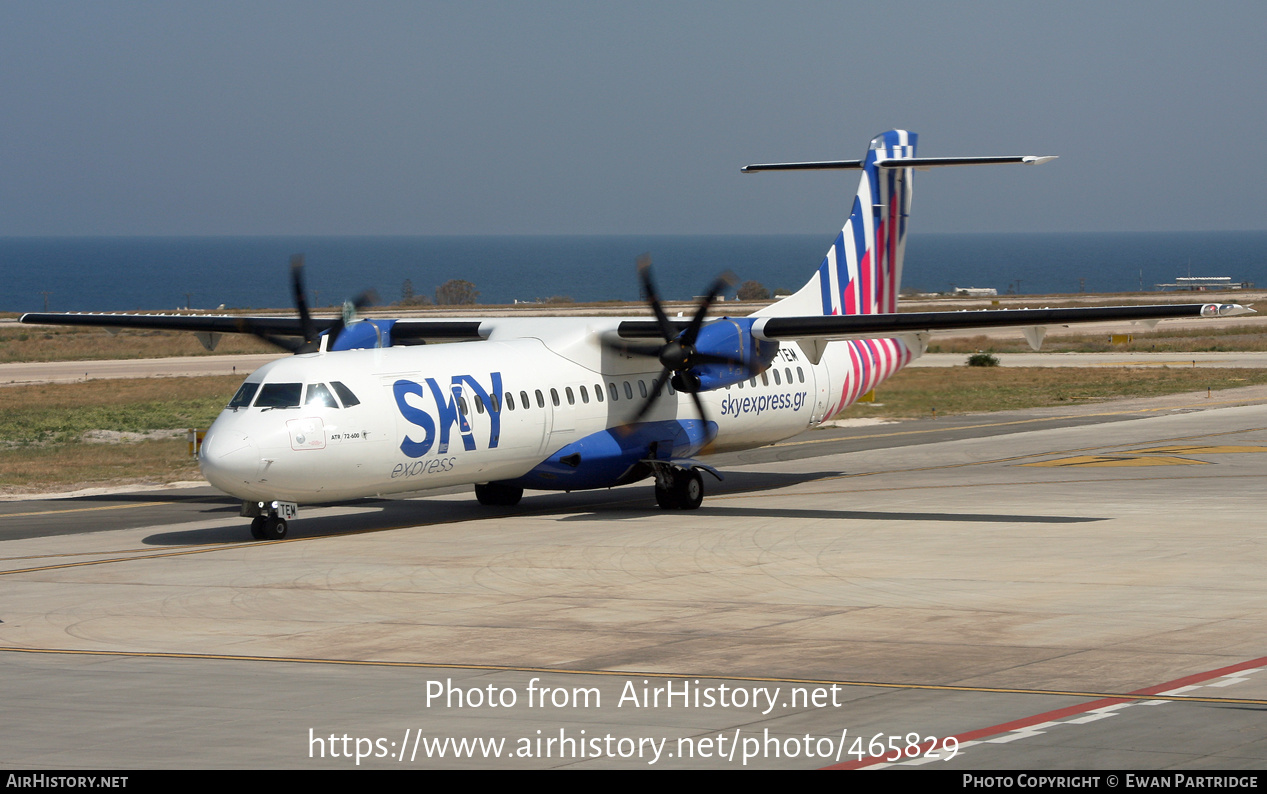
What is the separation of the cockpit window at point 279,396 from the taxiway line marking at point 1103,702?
13.7 metres

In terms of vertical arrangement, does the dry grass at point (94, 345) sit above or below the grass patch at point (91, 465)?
above

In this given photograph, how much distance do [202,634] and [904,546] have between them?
1012 centimetres

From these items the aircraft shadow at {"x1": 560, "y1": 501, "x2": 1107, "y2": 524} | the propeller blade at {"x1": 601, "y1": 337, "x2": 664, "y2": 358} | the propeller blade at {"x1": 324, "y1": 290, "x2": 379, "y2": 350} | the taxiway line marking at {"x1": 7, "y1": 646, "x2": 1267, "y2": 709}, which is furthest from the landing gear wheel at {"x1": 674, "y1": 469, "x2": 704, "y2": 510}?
the taxiway line marking at {"x1": 7, "y1": 646, "x2": 1267, "y2": 709}

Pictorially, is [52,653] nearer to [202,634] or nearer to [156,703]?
[202,634]

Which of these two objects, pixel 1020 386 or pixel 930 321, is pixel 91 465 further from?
pixel 1020 386

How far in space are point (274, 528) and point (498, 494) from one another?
521 centimetres

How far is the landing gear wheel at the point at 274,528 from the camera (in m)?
22.3

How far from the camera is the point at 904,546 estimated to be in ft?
67.7

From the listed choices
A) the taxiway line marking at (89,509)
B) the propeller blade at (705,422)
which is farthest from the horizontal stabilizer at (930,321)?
the taxiway line marking at (89,509)

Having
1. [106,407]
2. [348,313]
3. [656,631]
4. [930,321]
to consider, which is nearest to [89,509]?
[348,313]

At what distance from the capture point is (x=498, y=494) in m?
26.6

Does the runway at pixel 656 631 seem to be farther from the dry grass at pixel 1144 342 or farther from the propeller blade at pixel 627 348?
the dry grass at pixel 1144 342

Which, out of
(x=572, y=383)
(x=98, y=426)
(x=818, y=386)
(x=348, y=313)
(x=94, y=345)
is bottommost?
(x=98, y=426)
